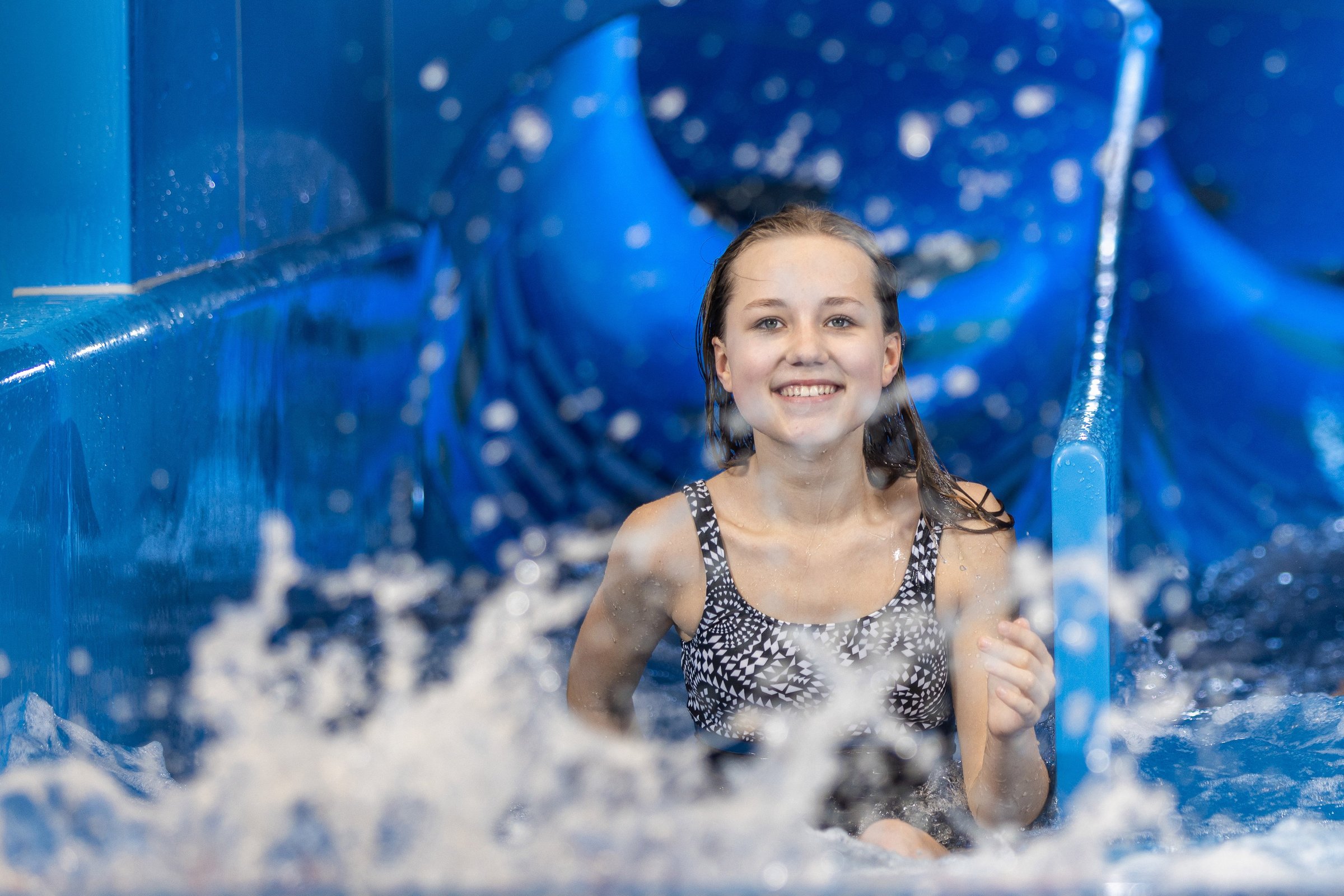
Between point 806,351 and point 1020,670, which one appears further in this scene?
point 806,351

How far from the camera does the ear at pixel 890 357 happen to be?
1.50 m

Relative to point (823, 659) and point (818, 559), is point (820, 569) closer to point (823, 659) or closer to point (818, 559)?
point (818, 559)

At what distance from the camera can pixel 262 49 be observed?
2152mm

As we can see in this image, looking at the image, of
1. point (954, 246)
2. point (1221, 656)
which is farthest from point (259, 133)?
point (1221, 656)

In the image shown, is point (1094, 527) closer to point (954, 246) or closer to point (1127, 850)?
point (1127, 850)

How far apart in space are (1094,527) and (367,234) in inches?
69.6

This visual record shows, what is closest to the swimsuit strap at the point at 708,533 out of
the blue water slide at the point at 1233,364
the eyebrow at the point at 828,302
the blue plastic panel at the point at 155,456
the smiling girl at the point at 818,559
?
the smiling girl at the point at 818,559

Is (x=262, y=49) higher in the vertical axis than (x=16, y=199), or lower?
higher

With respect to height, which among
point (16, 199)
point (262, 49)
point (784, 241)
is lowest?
point (784, 241)

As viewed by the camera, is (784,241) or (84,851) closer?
(84,851)

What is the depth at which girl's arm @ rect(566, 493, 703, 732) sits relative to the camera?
4.95 ft

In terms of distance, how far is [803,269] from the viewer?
1.49 meters

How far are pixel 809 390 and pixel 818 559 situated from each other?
8.1 inches

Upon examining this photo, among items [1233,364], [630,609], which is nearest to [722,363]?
[630,609]
